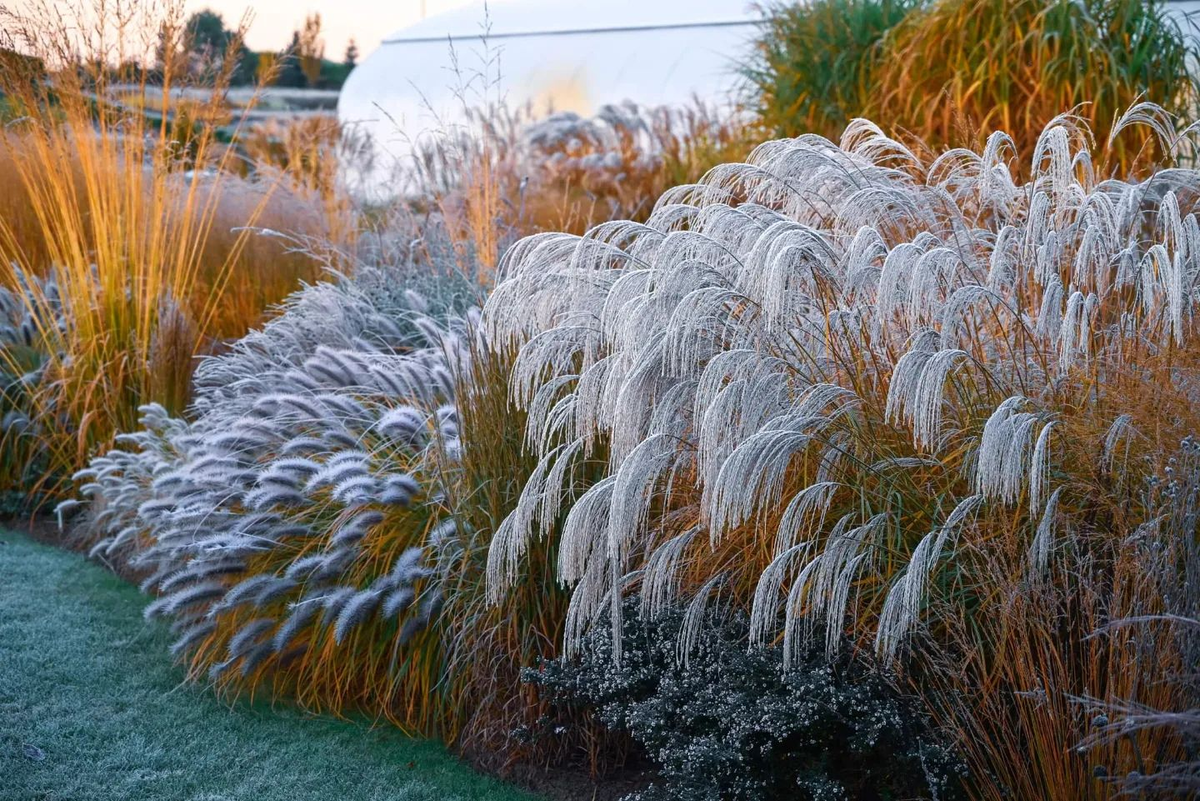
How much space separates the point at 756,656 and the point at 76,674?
2.57 metres

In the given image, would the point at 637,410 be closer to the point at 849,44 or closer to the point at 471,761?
the point at 471,761

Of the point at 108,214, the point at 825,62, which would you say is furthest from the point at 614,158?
the point at 108,214

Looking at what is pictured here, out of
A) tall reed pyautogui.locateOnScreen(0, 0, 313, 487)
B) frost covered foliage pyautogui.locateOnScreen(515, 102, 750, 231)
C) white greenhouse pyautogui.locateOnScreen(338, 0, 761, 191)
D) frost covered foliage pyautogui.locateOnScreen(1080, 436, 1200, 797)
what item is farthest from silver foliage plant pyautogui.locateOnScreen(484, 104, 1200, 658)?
white greenhouse pyautogui.locateOnScreen(338, 0, 761, 191)

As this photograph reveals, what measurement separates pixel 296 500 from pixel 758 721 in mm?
1935

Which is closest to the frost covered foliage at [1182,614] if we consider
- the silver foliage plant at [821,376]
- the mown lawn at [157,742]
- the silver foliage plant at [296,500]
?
the silver foliage plant at [821,376]

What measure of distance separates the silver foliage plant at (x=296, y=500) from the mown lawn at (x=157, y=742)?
0.60 feet

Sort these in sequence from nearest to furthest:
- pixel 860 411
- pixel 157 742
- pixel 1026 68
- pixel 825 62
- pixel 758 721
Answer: pixel 758 721 < pixel 860 411 < pixel 157 742 < pixel 1026 68 < pixel 825 62

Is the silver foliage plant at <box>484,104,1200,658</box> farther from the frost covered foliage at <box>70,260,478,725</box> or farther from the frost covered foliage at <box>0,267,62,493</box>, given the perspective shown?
the frost covered foliage at <box>0,267,62,493</box>

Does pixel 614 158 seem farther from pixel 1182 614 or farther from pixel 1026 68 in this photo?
pixel 1182 614

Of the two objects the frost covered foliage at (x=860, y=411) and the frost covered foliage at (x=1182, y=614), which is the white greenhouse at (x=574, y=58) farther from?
the frost covered foliage at (x=1182, y=614)

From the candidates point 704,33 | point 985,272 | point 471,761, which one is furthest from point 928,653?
point 704,33

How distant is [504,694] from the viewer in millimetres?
3457

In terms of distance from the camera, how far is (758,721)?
2643 millimetres

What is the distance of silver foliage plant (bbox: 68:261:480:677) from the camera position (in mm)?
3682
